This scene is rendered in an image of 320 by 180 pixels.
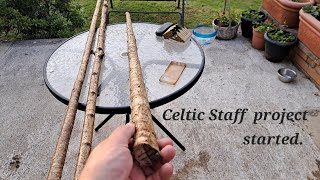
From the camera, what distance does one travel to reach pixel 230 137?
3.03 m

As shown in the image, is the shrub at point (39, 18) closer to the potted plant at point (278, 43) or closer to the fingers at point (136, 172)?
the potted plant at point (278, 43)

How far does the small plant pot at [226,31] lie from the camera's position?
4750 millimetres

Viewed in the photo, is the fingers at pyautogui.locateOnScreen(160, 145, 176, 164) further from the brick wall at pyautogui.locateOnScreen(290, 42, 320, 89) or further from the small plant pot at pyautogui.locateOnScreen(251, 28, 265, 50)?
the small plant pot at pyautogui.locateOnScreen(251, 28, 265, 50)

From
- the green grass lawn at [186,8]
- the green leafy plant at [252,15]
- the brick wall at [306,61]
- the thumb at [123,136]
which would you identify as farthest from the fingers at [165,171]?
the green grass lawn at [186,8]

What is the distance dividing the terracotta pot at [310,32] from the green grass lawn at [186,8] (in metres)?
1.82

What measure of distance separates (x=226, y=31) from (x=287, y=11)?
3.18ft

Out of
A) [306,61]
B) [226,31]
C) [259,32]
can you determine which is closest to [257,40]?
[259,32]

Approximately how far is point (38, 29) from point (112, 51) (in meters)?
2.92

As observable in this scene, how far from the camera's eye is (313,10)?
3.91m

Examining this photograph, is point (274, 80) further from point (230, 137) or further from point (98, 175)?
point (98, 175)

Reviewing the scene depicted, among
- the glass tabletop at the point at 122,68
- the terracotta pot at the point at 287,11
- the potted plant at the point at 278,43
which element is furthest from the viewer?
the terracotta pot at the point at 287,11

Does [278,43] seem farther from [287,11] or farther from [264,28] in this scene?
[287,11]

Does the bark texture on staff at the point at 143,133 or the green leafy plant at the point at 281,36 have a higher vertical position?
the bark texture on staff at the point at 143,133

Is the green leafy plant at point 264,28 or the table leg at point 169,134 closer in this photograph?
the table leg at point 169,134
